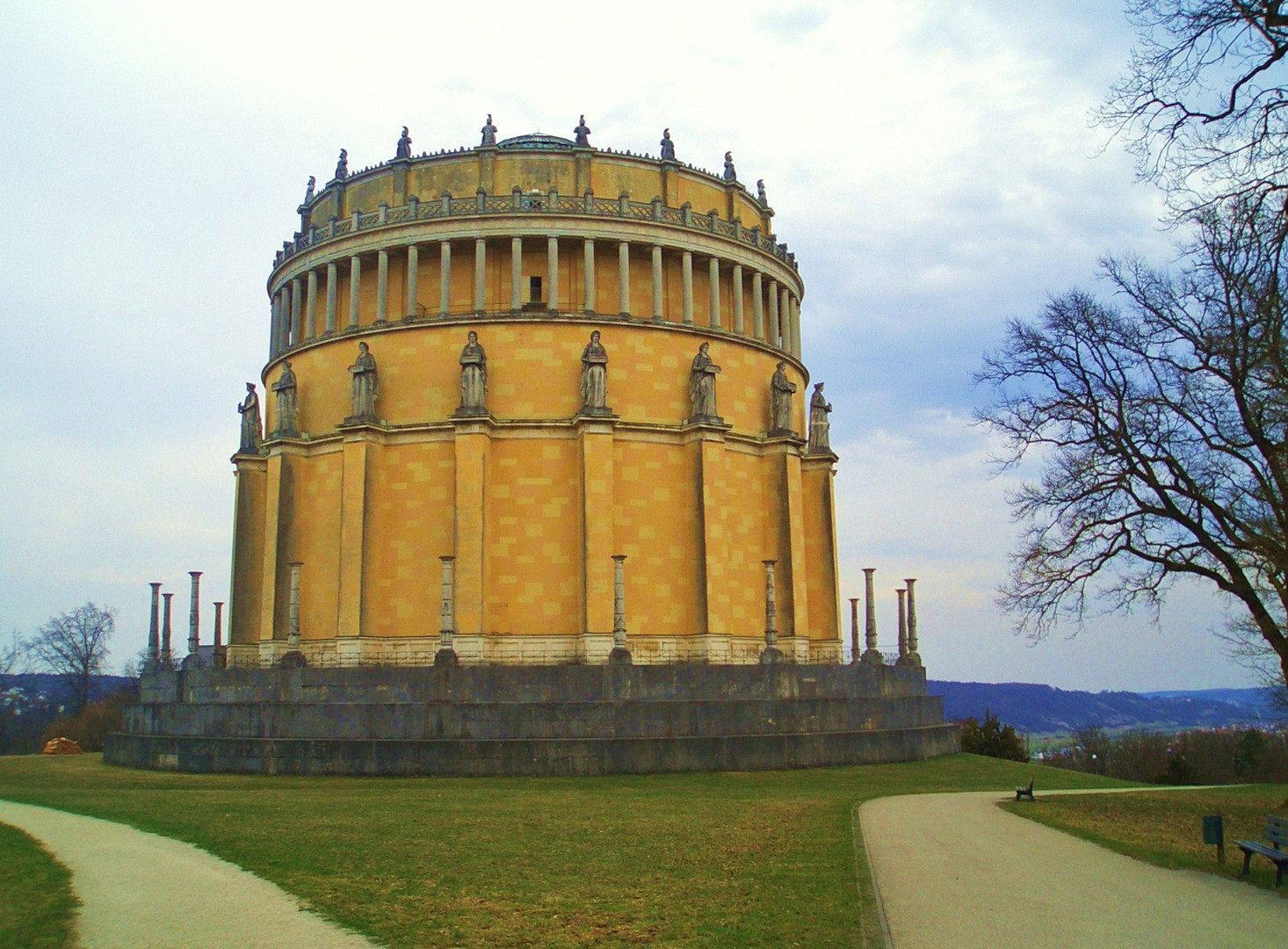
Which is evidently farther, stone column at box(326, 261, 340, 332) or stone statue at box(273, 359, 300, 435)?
stone column at box(326, 261, 340, 332)

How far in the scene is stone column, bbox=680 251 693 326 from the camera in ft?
138

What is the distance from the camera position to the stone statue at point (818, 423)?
151 ft

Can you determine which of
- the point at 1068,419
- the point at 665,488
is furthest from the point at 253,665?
the point at 1068,419

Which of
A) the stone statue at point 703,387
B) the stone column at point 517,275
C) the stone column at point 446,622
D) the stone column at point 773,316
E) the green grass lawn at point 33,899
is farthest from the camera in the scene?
the stone column at point 773,316

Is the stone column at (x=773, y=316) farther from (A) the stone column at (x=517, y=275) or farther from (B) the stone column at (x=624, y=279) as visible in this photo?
(A) the stone column at (x=517, y=275)

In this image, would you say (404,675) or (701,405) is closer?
(404,675)

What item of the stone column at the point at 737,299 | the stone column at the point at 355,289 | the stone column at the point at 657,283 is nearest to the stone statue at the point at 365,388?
the stone column at the point at 355,289

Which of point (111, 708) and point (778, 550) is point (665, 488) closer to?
point (778, 550)

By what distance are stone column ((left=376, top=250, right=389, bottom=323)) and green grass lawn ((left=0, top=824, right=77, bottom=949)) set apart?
27.4 m

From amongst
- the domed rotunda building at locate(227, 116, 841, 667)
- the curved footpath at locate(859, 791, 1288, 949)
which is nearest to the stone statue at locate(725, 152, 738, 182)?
the domed rotunda building at locate(227, 116, 841, 667)

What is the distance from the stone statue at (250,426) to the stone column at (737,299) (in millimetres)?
19902

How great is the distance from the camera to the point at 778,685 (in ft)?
110

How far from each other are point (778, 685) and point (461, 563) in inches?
441

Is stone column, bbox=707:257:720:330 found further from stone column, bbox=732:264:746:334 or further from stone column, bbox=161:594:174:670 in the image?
stone column, bbox=161:594:174:670
